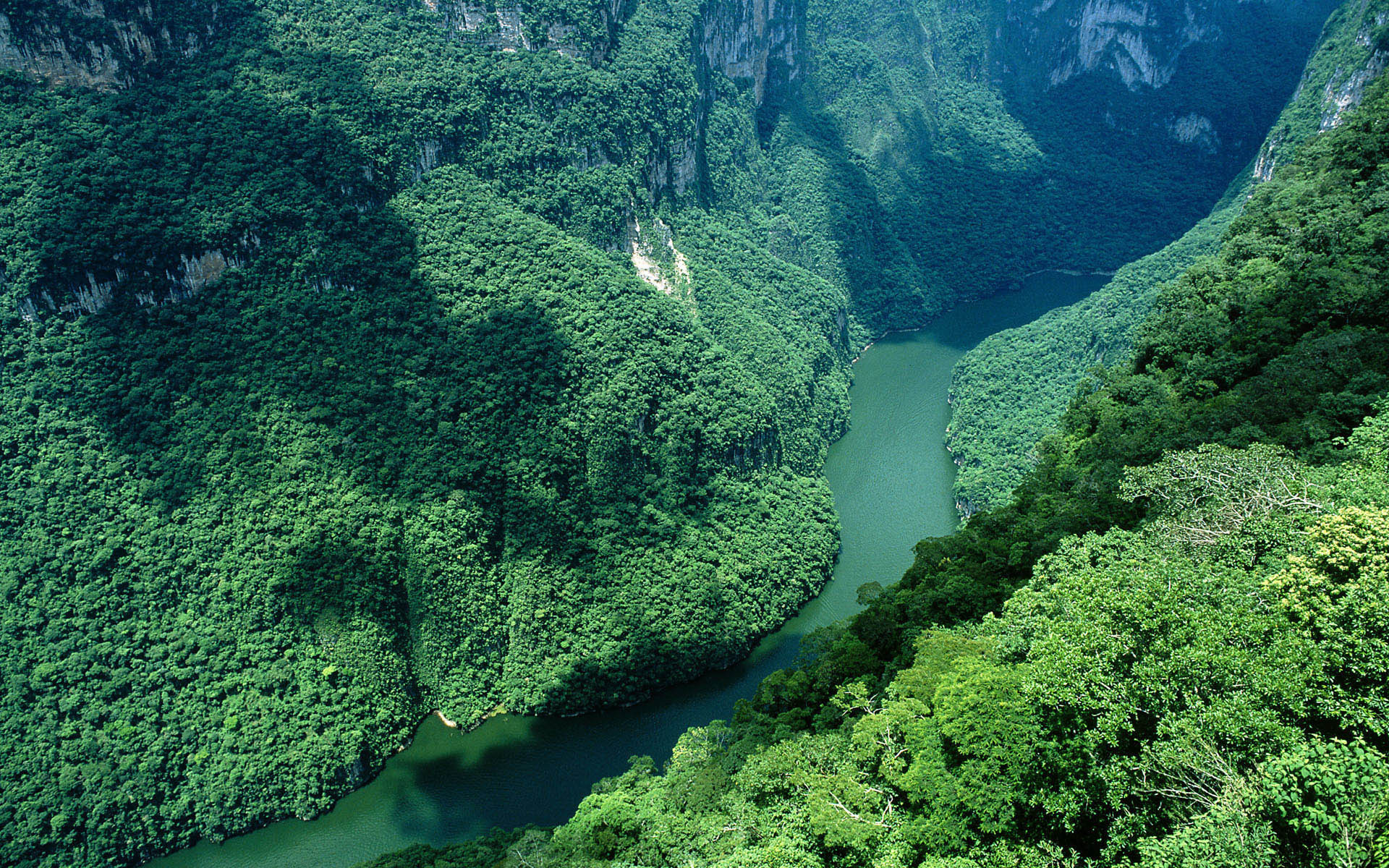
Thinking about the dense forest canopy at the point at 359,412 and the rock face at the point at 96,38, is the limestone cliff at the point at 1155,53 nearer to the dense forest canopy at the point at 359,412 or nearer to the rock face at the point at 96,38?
the dense forest canopy at the point at 359,412

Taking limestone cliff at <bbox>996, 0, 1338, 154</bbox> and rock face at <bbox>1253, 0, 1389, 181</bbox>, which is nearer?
rock face at <bbox>1253, 0, 1389, 181</bbox>

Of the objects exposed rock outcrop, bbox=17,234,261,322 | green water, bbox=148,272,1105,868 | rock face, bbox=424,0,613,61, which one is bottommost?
green water, bbox=148,272,1105,868

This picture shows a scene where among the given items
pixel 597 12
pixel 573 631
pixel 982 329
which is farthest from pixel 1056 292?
pixel 573 631

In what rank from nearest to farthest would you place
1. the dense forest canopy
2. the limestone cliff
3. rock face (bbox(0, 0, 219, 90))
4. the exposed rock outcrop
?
the dense forest canopy
the exposed rock outcrop
rock face (bbox(0, 0, 219, 90))
the limestone cliff

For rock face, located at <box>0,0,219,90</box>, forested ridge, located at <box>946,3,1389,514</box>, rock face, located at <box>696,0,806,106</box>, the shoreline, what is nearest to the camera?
rock face, located at <box>0,0,219,90</box>

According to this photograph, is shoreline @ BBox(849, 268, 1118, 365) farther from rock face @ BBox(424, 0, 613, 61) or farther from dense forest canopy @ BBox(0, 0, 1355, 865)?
rock face @ BBox(424, 0, 613, 61)

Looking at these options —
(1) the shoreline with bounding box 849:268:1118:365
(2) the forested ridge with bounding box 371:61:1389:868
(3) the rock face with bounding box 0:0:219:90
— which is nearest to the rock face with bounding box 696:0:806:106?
(1) the shoreline with bounding box 849:268:1118:365

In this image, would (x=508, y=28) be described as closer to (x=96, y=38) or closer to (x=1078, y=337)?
(x=96, y=38)

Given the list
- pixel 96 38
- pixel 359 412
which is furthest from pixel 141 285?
pixel 96 38

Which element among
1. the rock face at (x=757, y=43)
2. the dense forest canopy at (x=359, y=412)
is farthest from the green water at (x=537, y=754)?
the rock face at (x=757, y=43)
